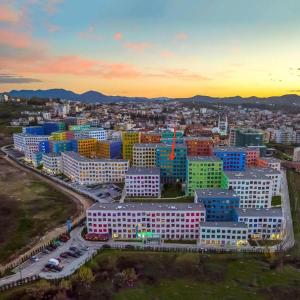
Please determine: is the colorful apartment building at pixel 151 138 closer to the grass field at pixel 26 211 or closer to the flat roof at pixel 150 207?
the grass field at pixel 26 211

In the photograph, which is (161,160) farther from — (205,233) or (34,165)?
(34,165)

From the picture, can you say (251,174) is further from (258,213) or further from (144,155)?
(144,155)

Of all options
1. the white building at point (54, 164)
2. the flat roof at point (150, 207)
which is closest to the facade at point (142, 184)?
the flat roof at point (150, 207)

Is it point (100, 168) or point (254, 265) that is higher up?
point (100, 168)

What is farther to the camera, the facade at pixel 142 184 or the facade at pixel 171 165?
the facade at pixel 171 165

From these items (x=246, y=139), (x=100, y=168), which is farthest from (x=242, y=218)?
(x=246, y=139)

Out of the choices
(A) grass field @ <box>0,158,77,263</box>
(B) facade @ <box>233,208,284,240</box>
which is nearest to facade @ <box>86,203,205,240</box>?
(B) facade @ <box>233,208,284,240</box>

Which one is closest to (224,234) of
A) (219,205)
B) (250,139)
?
(219,205)
